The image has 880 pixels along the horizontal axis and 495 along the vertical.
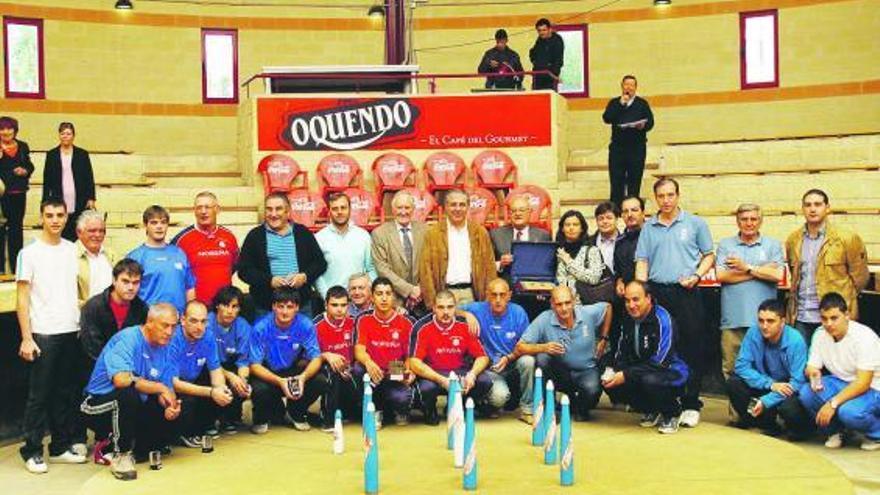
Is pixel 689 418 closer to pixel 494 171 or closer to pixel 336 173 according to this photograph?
pixel 494 171

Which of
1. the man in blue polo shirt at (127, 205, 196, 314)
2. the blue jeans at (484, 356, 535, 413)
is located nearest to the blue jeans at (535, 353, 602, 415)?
the blue jeans at (484, 356, 535, 413)

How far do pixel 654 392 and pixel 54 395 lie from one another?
5.11m

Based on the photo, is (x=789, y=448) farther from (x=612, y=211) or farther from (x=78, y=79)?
(x=78, y=79)

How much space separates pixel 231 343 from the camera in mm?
10398

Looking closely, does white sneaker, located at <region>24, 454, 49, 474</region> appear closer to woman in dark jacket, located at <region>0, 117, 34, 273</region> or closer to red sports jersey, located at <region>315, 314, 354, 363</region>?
red sports jersey, located at <region>315, 314, 354, 363</region>

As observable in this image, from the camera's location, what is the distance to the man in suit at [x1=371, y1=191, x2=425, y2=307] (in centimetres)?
1132

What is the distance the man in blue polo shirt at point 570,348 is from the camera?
10.8 metres

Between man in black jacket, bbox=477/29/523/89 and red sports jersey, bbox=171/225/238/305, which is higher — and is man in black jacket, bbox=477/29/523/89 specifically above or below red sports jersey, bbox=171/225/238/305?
above

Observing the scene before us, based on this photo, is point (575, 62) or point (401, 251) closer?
point (401, 251)

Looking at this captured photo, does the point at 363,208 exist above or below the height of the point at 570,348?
above

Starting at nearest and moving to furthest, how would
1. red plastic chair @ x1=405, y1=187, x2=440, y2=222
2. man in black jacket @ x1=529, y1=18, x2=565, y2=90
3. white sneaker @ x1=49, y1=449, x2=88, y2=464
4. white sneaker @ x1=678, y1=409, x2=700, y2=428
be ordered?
white sneaker @ x1=49, y1=449, x2=88, y2=464, white sneaker @ x1=678, y1=409, x2=700, y2=428, red plastic chair @ x1=405, y1=187, x2=440, y2=222, man in black jacket @ x1=529, y1=18, x2=565, y2=90

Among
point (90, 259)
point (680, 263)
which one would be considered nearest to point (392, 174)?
point (680, 263)

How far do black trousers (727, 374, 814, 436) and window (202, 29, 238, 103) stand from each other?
15196mm

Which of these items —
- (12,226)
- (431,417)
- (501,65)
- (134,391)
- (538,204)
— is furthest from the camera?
(501,65)
